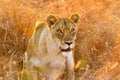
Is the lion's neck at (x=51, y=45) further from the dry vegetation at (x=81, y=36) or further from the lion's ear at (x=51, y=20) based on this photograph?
the dry vegetation at (x=81, y=36)

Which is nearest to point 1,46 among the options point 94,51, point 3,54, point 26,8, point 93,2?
point 3,54

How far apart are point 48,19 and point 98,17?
64.4 inches

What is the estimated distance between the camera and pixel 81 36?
5738 millimetres

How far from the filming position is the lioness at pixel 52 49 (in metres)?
4.41

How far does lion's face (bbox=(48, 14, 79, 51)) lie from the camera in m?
4.26

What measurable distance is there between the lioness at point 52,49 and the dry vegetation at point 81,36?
238mm

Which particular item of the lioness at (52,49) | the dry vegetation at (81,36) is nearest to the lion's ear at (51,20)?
the lioness at (52,49)

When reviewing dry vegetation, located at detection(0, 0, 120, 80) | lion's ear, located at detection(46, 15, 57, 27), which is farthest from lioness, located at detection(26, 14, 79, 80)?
dry vegetation, located at detection(0, 0, 120, 80)

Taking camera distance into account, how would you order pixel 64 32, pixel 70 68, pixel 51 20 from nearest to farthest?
pixel 64 32 → pixel 51 20 → pixel 70 68

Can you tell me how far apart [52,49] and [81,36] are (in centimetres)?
115

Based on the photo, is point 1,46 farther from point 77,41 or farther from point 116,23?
point 116,23

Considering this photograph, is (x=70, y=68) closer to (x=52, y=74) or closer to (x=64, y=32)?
(x=52, y=74)

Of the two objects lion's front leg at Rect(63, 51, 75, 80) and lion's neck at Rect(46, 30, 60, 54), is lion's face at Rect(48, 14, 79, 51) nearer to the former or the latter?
lion's neck at Rect(46, 30, 60, 54)

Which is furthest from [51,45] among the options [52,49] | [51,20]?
[51,20]
